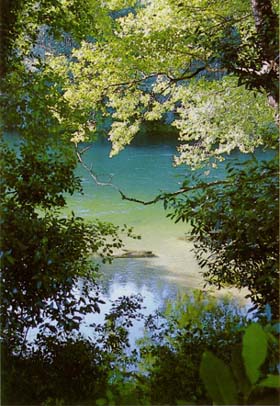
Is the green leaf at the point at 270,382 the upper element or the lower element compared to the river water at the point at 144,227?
lower

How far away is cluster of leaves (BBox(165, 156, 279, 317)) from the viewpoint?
5.82ft

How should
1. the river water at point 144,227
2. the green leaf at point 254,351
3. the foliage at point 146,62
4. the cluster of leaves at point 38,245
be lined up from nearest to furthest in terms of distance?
1. the green leaf at point 254,351
2. the cluster of leaves at point 38,245
3. the foliage at point 146,62
4. the river water at point 144,227

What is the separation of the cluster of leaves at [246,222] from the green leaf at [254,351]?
1.32m

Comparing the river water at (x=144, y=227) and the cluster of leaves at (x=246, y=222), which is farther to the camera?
the river water at (x=144, y=227)

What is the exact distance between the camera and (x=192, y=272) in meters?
3.48

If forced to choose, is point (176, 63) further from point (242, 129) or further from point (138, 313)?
point (138, 313)

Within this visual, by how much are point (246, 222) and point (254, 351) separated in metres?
1.41

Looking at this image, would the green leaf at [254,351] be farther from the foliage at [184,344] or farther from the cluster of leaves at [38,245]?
the cluster of leaves at [38,245]

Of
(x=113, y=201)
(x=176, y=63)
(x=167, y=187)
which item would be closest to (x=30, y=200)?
(x=176, y=63)

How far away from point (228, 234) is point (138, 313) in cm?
81

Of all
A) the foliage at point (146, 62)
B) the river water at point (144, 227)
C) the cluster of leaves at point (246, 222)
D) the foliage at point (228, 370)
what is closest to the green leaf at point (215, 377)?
the foliage at point (228, 370)

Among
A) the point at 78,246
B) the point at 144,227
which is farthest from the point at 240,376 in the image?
the point at 144,227

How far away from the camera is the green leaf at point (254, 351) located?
42 cm

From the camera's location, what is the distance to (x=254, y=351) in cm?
43
